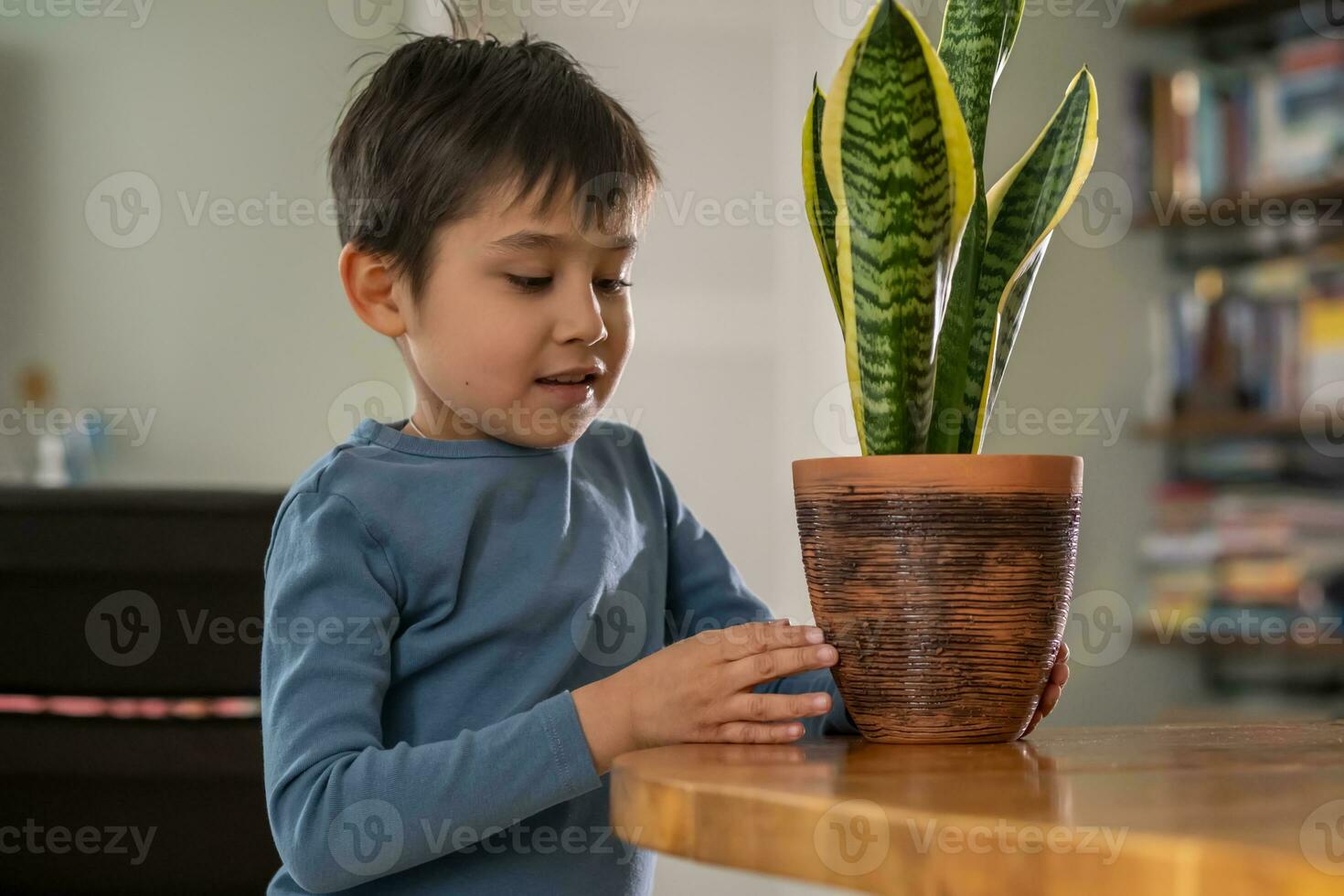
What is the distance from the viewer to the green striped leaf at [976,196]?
32.0 inches

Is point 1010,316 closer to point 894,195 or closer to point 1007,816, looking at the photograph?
point 894,195

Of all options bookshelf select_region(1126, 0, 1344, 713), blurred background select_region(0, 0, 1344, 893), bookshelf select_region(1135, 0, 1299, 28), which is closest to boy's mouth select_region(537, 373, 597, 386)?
blurred background select_region(0, 0, 1344, 893)

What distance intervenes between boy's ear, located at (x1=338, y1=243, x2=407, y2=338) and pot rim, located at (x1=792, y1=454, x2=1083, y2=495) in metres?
0.51

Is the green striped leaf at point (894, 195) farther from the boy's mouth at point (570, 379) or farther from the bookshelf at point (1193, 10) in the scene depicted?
the bookshelf at point (1193, 10)

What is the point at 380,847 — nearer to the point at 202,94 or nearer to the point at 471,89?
the point at 471,89

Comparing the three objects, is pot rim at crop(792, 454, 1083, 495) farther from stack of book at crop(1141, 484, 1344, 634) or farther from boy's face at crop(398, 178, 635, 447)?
stack of book at crop(1141, 484, 1344, 634)

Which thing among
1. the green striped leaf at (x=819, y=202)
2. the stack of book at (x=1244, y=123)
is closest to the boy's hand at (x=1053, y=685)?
the green striped leaf at (x=819, y=202)

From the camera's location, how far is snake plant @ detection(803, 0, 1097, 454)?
2.51 feet

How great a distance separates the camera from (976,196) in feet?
2.66

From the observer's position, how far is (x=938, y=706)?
767 millimetres

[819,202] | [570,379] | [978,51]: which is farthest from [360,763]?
[978,51]

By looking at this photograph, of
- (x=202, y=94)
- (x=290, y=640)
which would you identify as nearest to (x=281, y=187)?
(x=202, y=94)

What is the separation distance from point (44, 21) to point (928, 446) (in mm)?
3883

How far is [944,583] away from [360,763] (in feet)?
1.29
